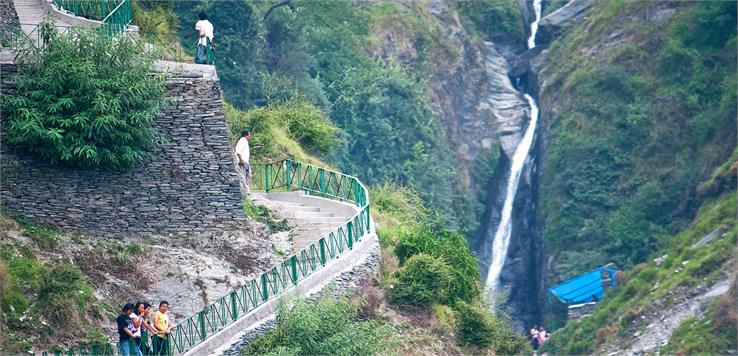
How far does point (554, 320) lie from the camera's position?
207 ft

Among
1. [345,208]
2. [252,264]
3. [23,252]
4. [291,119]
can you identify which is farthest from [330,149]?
[23,252]

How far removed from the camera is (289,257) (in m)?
38.5

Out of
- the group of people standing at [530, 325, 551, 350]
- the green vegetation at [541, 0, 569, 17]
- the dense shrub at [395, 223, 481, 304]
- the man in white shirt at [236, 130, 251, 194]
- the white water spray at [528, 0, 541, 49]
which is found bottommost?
the group of people standing at [530, 325, 551, 350]

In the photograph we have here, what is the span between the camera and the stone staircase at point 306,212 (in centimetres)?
4053

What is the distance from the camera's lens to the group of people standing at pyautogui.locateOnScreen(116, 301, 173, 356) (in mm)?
32594

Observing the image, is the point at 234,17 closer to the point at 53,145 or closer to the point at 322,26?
the point at 322,26

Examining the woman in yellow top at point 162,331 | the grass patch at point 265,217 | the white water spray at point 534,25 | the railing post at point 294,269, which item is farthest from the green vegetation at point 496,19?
the woman in yellow top at point 162,331

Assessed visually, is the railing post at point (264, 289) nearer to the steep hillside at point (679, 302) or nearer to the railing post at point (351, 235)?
the railing post at point (351, 235)

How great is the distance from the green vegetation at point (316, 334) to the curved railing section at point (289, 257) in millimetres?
631

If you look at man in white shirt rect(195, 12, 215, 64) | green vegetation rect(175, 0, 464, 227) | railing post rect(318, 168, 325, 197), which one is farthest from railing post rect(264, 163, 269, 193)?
green vegetation rect(175, 0, 464, 227)

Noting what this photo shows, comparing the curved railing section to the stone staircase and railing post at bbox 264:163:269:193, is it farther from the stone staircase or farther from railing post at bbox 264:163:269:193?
the stone staircase

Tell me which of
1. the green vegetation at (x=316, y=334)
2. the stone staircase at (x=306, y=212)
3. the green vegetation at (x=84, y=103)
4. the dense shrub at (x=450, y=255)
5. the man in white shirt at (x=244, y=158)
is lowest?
the dense shrub at (x=450, y=255)

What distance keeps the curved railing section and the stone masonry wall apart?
1.84m

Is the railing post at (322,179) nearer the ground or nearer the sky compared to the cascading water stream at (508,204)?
nearer the sky
